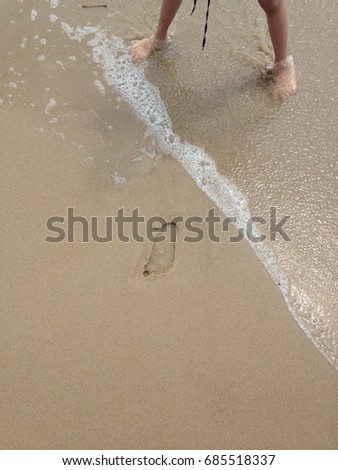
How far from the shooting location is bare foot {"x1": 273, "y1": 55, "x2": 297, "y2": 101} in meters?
2.19

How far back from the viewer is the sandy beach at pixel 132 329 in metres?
1.62

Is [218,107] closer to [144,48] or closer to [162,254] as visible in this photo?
[144,48]

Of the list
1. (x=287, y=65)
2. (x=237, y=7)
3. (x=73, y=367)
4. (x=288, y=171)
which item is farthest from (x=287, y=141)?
(x=73, y=367)

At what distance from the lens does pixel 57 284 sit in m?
1.80

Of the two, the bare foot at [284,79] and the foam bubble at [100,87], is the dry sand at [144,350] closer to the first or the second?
the foam bubble at [100,87]

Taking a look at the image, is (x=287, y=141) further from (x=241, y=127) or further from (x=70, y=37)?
(x=70, y=37)

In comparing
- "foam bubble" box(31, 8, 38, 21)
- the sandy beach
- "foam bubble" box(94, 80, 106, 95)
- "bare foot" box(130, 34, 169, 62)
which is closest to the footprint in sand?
the sandy beach

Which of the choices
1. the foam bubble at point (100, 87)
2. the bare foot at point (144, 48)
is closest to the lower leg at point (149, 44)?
the bare foot at point (144, 48)

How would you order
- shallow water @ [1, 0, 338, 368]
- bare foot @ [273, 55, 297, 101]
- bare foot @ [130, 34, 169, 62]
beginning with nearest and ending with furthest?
shallow water @ [1, 0, 338, 368] → bare foot @ [273, 55, 297, 101] → bare foot @ [130, 34, 169, 62]

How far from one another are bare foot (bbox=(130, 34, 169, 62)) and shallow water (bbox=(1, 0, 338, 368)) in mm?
53

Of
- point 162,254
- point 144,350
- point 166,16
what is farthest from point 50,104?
point 144,350

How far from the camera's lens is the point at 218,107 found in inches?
86.6

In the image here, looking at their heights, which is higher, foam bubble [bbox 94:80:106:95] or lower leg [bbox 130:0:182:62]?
lower leg [bbox 130:0:182:62]

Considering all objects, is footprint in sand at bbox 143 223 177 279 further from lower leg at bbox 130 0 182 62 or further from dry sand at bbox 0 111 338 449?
lower leg at bbox 130 0 182 62
